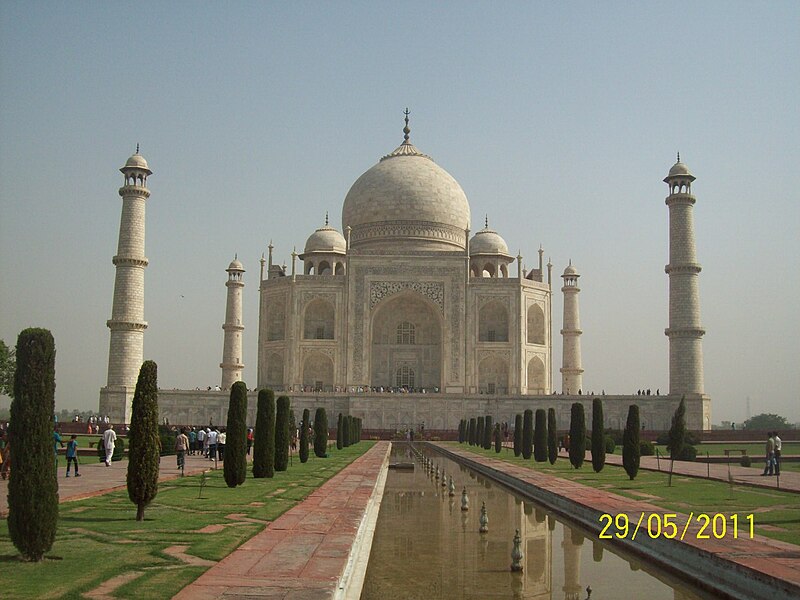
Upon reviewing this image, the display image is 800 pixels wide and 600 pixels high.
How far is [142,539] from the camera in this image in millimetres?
6461

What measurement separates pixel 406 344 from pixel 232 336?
7110 millimetres

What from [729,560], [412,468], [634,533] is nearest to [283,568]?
[729,560]

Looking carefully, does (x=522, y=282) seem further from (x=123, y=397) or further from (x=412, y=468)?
(x=412, y=468)

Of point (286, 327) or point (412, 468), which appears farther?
point (286, 327)

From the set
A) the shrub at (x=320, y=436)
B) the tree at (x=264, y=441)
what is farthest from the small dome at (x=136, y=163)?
the tree at (x=264, y=441)

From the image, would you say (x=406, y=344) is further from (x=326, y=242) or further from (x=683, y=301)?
(x=683, y=301)

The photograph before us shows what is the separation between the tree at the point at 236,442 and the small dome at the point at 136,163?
1991cm

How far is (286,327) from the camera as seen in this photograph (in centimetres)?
3453

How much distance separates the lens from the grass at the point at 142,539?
4922mm

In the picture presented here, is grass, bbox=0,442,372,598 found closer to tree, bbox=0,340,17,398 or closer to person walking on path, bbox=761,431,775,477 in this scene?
person walking on path, bbox=761,431,775,477

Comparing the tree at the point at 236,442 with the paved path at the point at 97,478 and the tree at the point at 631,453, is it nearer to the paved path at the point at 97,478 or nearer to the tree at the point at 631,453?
the paved path at the point at 97,478

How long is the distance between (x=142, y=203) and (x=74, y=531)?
24.2 metres

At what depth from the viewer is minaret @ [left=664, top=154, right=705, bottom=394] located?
30141 millimetres
